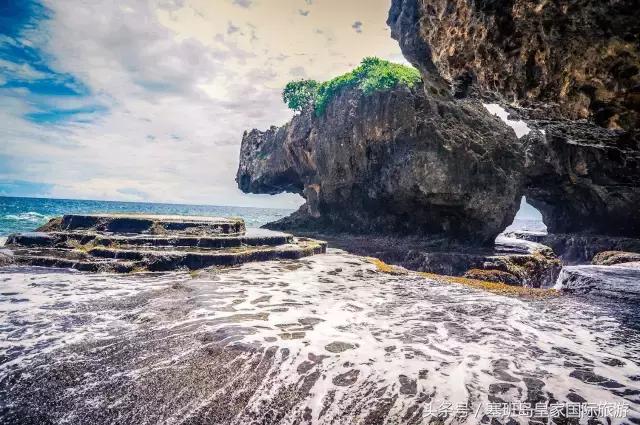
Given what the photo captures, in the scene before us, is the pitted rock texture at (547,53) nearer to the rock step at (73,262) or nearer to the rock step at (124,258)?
the rock step at (124,258)

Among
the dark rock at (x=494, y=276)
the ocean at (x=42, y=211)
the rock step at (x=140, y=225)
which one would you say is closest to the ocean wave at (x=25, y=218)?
the ocean at (x=42, y=211)

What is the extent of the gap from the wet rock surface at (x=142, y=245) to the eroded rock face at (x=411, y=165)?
7621 mm

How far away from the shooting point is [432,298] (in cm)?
885

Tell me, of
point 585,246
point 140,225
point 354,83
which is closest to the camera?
point 140,225

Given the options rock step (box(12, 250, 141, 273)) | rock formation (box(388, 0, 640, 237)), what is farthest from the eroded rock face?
rock step (box(12, 250, 141, 273))

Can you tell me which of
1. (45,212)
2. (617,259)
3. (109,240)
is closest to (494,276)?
(617,259)

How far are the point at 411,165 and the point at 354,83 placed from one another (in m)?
7.69

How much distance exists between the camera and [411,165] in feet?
64.3

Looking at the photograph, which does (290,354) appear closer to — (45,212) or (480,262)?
(480,262)

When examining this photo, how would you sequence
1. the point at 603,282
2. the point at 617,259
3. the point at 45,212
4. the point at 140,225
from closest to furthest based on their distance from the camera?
the point at 603,282
the point at 140,225
the point at 617,259
the point at 45,212

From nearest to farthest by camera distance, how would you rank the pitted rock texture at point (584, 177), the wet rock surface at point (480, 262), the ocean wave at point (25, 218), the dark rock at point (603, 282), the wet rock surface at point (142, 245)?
the dark rock at point (603, 282) → the pitted rock texture at point (584, 177) → the wet rock surface at point (142, 245) → the wet rock surface at point (480, 262) → the ocean wave at point (25, 218)

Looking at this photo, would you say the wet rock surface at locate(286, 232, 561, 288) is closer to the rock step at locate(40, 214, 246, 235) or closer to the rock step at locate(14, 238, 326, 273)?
the rock step at locate(40, 214, 246, 235)

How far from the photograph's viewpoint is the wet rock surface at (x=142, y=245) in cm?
1097

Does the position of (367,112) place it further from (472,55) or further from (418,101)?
(472,55)
